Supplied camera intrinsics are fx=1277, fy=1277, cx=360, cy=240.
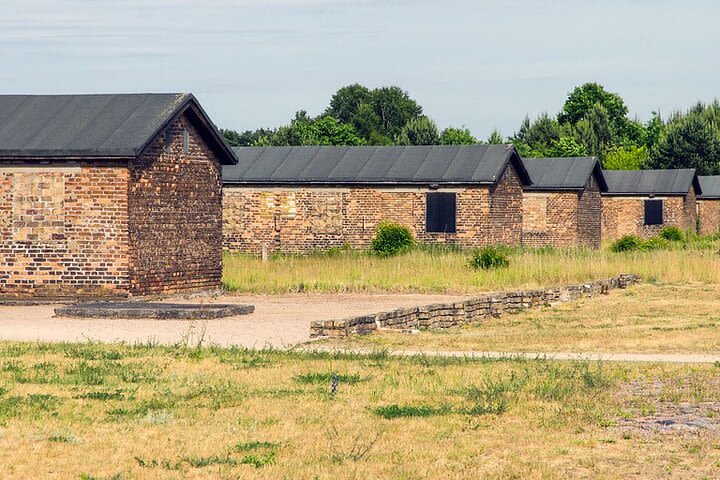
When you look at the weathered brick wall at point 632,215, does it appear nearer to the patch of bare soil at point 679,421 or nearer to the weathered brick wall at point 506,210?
the weathered brick wall at point 506,210

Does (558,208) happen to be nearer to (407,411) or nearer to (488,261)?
(488,261)

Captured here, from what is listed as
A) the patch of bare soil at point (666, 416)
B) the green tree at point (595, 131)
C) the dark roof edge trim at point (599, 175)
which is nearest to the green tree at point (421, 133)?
the green tree at point (595, 131)

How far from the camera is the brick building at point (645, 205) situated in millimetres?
67812

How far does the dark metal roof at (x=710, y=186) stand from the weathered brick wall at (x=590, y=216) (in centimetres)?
2168

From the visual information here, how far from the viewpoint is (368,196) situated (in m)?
46.3

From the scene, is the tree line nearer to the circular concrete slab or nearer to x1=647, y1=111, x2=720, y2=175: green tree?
x1=647, y1=111, x2=720, y2=175: green tree

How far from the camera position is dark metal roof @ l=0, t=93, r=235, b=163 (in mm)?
26703

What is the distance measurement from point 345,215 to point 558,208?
13439 millimetres

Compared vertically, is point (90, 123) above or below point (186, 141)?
above

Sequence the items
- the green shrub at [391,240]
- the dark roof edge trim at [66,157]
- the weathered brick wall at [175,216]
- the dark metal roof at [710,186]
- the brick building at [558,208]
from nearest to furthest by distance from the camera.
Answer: the dark roof edge trim at [66,157], the weathered brick wall at [175,216], the green shrub at [391,240], the brick building at [558,208], the dark metal roof at [710,186]

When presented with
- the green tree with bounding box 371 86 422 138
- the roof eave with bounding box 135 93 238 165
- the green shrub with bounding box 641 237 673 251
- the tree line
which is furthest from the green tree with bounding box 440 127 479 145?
the roof eave with bounding box 135 93 238 165

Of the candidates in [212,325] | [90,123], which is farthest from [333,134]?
[212,325]

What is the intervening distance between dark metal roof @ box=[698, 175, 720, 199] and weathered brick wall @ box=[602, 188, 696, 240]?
11.3 metres

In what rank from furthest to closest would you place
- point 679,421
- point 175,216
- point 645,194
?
point 645,194 → point 175,216 → point 679,421
